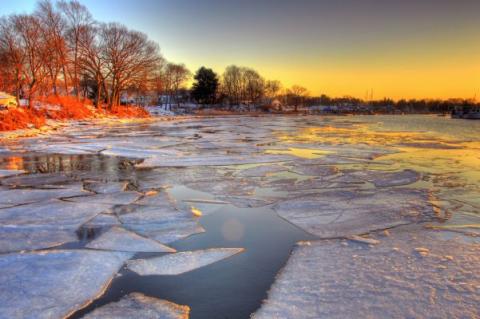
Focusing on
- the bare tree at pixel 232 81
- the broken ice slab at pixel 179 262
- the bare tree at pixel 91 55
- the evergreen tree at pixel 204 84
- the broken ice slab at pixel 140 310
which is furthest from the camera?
the bare tree at pixel 232 81

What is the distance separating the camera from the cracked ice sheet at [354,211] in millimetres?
5224

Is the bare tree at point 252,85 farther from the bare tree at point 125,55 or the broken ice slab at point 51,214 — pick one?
the broken ice slab at point 51,214

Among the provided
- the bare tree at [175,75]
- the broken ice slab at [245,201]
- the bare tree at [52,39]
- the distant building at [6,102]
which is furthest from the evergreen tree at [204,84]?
the broken ice slab at [245,201]

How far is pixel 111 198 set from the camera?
6.77m

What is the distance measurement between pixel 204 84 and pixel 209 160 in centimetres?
7165

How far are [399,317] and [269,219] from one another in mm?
2842

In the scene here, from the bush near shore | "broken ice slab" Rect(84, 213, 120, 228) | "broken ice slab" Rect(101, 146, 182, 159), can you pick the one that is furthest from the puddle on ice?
the bush near shore

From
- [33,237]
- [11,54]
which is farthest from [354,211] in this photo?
[11,54]

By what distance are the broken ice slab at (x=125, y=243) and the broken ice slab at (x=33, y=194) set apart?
254cm

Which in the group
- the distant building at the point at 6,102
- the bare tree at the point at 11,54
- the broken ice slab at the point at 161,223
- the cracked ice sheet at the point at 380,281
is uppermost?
the bare tree at the point at 11,54

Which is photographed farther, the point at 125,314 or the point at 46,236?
the point at 46,236

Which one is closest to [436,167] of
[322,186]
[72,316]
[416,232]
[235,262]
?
[322,186]

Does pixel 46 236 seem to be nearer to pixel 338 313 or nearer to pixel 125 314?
pixel 125 314

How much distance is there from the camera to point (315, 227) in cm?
524
